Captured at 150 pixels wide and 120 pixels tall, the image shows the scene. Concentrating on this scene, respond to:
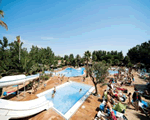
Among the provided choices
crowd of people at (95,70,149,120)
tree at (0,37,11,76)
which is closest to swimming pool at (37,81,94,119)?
crowd of people at (95,70,149,120)

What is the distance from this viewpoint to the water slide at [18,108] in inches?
189

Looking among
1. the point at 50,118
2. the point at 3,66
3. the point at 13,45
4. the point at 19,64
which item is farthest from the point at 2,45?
the point at 50,118

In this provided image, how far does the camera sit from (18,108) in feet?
18.2

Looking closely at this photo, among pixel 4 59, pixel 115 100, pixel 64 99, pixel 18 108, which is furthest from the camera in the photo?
pixel 4 59

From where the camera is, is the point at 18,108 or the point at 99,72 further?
the point at 99,72

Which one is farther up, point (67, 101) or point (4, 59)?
point (4, 59)

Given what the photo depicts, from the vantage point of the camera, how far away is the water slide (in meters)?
4.80

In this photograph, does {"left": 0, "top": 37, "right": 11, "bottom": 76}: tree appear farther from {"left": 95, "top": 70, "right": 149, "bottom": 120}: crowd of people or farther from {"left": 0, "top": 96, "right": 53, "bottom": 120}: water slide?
{"left": 95, "top": 70, "right": 149, "bottom": 120}: crowd of people

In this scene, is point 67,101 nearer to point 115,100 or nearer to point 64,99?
point 64,99

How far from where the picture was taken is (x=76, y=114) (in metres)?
6.77

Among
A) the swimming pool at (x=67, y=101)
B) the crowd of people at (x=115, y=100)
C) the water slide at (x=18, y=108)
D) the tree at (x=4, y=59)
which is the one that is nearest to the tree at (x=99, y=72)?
the crowd of people at (x=115, y=100)

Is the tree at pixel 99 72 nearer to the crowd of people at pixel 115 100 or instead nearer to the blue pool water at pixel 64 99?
the crowd of people at pixel 115 100

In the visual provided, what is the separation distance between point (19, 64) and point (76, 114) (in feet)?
63.3

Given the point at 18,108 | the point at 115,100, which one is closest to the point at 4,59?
the point at 18,108
